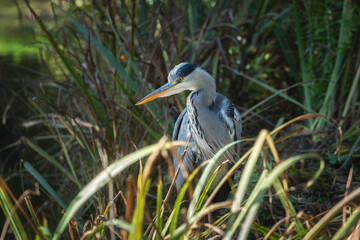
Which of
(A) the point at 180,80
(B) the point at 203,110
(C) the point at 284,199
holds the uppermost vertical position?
(A) the point at 180,80

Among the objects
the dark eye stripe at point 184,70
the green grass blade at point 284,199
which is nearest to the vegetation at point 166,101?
the dark eye stripe at point 184,70

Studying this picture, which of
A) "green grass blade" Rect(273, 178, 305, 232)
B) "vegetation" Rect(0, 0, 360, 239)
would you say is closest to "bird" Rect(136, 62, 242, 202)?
"vegetation" Rect(0, 0, 360, 239)

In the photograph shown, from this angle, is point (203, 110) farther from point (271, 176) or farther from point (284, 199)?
point (271, 176)

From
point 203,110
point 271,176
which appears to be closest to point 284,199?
point 271,176

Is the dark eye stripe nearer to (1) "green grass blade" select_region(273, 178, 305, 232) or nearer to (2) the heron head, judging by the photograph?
(2) the heron head

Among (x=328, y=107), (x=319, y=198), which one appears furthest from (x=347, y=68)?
(x=319, y=198)

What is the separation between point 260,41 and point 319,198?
5.10 feet

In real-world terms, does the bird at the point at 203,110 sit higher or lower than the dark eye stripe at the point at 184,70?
lower

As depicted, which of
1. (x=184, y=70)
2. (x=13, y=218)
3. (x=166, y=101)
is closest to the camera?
(x=13, y=218)

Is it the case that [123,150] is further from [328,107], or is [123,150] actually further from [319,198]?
[328,107]

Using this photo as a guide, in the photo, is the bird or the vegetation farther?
the vegetation

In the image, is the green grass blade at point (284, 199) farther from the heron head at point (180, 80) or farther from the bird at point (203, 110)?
the heron head at point (180, 80)

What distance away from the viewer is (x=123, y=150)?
76.2 inches

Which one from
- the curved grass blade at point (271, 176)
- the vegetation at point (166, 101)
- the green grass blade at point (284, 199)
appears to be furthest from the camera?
the vegetation at point (166, 101)
